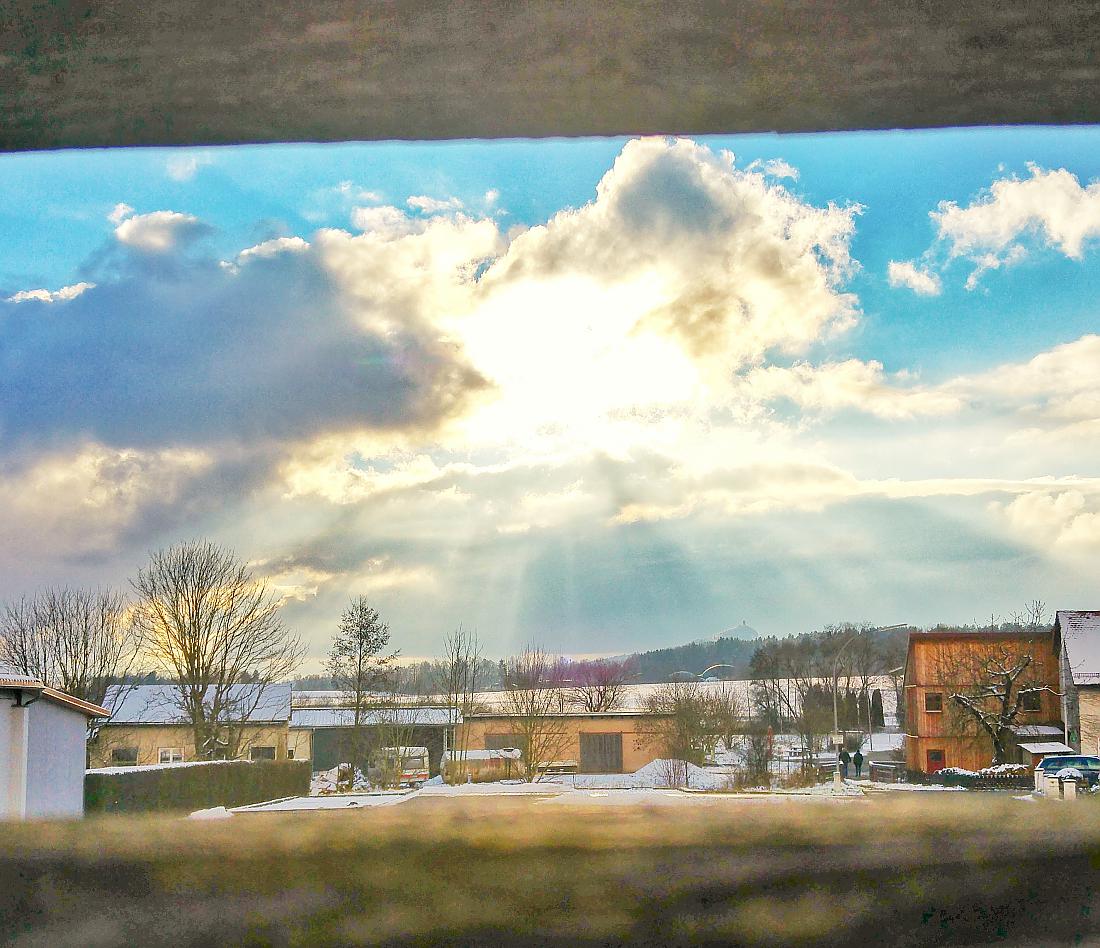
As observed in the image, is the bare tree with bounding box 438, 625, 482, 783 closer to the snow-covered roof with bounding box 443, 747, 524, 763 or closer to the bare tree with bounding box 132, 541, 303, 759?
the snow-covered roof with bounding box 443, 747, 524, 763

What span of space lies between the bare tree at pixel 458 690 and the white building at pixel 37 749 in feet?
24.6

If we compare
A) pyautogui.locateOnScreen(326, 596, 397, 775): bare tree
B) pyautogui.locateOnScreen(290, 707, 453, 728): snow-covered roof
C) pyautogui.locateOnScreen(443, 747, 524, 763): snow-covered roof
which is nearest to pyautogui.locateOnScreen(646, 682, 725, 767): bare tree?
pyautogui.locateOnScreen(443, 747, 524, 763): snow-covered roof

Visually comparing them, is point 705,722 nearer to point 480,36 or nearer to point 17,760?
Answer: point 17,760

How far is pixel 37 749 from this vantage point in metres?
7.81

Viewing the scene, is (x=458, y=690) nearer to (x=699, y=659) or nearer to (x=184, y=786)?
(x=699, y=659)

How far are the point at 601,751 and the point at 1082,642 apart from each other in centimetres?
829

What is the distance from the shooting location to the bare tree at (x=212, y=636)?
16.0 m

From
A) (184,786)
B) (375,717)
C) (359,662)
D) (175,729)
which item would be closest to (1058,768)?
(184,786)

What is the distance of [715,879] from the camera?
54 cm

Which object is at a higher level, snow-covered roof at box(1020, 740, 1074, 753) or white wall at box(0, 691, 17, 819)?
white wall at box(0, 691, 17, 819)

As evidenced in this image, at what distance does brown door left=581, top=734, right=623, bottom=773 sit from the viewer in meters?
17.2

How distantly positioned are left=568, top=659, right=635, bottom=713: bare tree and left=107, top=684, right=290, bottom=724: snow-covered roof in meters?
5.42

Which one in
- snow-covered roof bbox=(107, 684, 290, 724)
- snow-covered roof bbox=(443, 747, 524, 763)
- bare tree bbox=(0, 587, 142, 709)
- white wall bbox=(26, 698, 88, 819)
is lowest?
snow-covered roof bbox=(443, 747, 524, 763)

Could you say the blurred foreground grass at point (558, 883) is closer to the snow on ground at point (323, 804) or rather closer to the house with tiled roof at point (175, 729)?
the snow on ground at point (323, 804)
